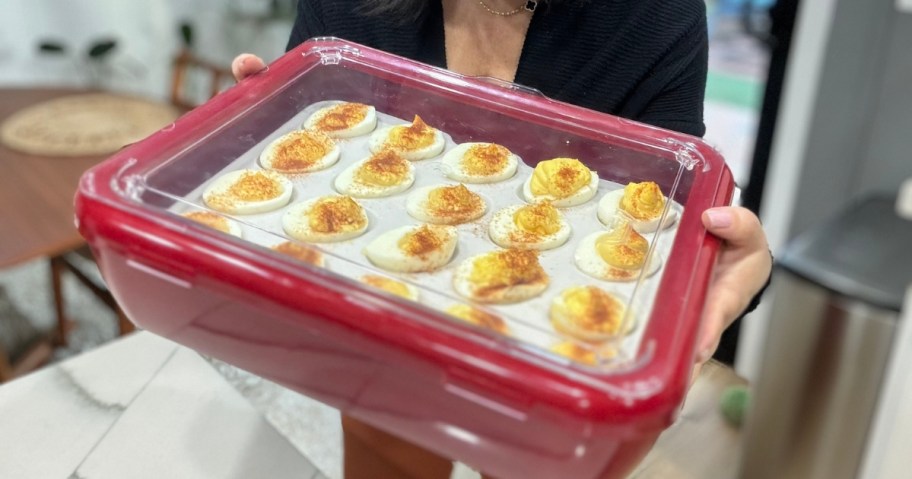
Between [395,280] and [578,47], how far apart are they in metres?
0.56

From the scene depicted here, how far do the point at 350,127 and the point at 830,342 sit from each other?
3.16 ft

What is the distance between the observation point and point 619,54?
40.2 inches

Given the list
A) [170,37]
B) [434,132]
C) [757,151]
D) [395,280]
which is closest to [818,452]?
[757,151]

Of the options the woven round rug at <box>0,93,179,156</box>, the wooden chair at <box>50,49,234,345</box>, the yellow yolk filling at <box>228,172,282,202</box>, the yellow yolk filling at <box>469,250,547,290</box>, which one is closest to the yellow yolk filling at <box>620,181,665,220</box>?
the yellow yolk filling at <box>469,250,547,290</box>

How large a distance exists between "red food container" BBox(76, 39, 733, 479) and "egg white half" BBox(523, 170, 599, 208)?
0.07 m

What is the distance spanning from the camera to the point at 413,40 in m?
1.09

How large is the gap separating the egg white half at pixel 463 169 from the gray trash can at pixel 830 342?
0.74m

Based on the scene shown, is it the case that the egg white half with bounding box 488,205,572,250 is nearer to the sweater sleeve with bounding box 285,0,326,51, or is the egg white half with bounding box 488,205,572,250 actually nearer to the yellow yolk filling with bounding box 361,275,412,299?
the yellow yolk filling with bounding box 361,275,412,299

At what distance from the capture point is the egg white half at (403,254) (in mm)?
666

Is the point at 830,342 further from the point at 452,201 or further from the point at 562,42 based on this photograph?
the point at 452,201

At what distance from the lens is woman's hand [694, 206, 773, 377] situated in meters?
0.64

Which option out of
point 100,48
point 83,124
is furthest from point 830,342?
point 100,48

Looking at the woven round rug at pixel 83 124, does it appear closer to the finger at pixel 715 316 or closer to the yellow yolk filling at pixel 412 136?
the yellow yolk filling at pixel 412 136

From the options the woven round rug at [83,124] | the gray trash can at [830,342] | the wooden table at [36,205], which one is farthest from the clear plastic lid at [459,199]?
the woven round rug at [83,124]
